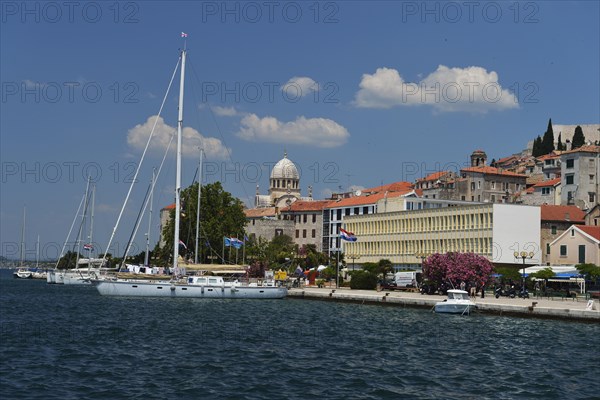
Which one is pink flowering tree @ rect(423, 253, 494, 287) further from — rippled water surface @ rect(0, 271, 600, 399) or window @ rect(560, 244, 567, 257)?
rippled water surface @ rect(0, 271, 600, 399)

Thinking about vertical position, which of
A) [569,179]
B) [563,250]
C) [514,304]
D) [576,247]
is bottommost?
[514,304]

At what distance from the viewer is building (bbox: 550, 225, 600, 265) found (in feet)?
271

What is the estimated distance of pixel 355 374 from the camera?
31.5 metres

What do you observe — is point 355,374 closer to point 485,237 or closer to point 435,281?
point 435,281

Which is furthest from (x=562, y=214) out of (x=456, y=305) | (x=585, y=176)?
(x=456, y=305)

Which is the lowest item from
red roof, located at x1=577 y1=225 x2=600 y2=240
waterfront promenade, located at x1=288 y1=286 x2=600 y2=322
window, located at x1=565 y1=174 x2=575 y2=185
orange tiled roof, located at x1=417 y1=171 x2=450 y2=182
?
waterfront promenade, located at x1=288 y1=286 x2=600 y2=322

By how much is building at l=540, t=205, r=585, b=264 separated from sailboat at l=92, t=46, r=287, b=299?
33.1 metres

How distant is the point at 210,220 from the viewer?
396ft

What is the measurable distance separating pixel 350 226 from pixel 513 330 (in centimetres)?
6780

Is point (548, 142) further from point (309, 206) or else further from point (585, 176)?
point (585, 176)

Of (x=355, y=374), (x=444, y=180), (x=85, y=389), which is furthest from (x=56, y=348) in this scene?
(x=444, y=180)

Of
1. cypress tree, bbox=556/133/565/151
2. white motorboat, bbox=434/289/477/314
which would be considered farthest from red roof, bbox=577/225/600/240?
cypress tree, bbox=556/133/565/151

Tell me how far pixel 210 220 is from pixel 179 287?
44.7 m

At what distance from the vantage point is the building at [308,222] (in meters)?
156
